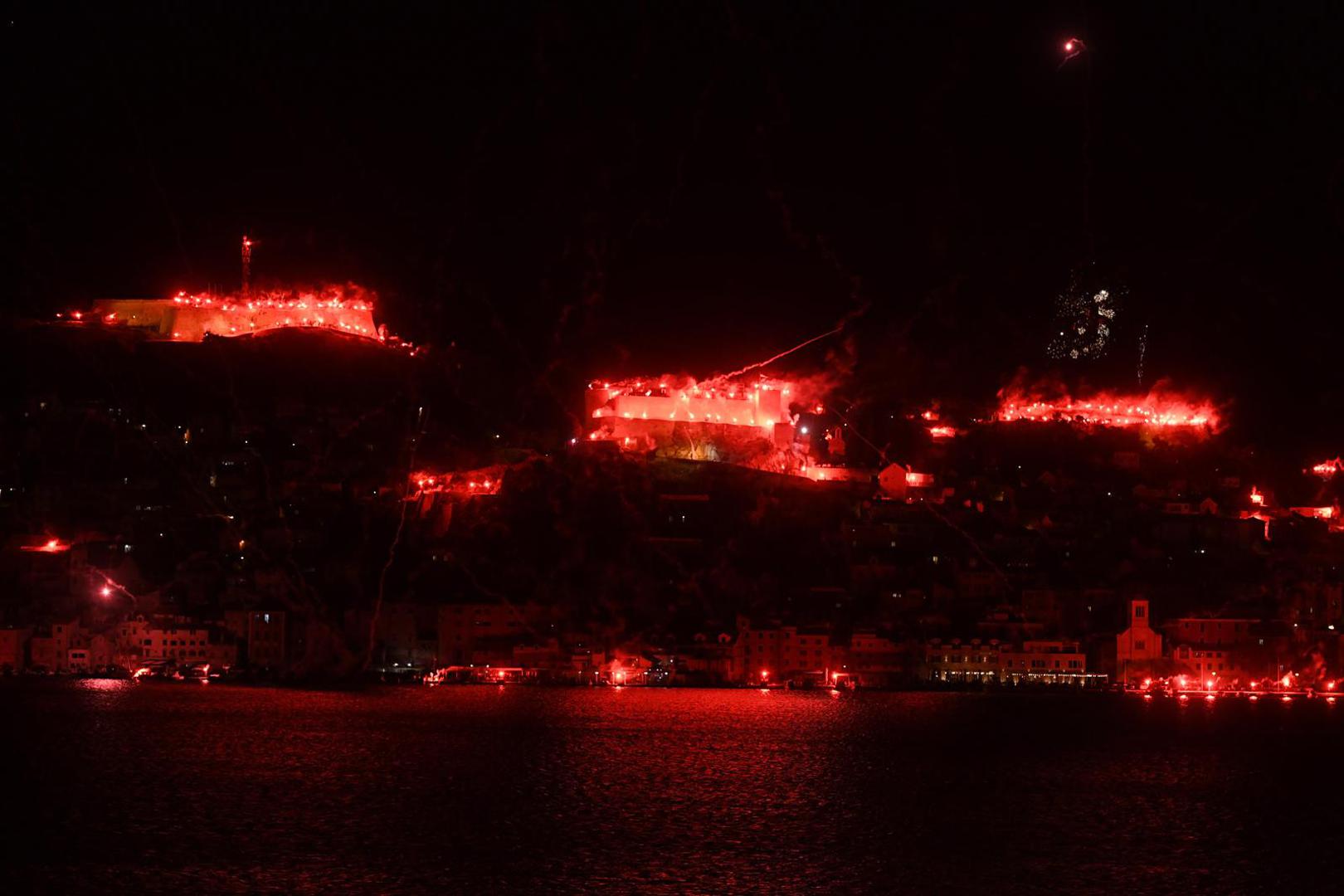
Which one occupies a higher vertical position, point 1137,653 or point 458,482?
point 458,482

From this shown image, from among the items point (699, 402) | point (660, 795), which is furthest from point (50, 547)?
point (660, 795)

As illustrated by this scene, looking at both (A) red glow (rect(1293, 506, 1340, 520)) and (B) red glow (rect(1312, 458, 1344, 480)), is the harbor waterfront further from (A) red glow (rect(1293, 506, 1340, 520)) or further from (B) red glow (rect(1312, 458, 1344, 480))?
(B) red glow (rect(1312, 458, 1344, 480))

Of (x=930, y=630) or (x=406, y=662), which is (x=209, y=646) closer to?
(x=406, y=662)

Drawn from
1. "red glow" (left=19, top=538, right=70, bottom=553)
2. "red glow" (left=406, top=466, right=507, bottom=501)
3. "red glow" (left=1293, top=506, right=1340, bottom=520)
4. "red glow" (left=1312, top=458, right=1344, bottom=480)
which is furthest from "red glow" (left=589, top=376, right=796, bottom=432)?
"red glow" (left=1312, top=458, right=1344, bottom=480)

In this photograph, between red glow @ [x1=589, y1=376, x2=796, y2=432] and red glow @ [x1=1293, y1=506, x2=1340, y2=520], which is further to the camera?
red glow @ [x1=589, y1=376, x2=796, y2=432]

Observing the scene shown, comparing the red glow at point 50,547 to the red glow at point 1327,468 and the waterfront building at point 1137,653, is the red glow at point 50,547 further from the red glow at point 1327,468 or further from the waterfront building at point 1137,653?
the red glow at point 1327,468

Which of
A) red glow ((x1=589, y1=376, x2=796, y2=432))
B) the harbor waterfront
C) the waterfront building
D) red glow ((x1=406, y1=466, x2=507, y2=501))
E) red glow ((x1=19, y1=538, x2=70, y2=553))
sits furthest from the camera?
red glow ((x1=589, y1=376, x2=796, y2=432))

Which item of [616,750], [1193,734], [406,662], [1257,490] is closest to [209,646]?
[406,662]

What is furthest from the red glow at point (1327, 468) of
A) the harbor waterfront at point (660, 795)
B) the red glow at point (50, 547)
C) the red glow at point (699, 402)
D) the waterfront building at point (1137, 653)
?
the red glow at point (50, 547)

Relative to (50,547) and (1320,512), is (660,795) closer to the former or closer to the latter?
(50,547)
